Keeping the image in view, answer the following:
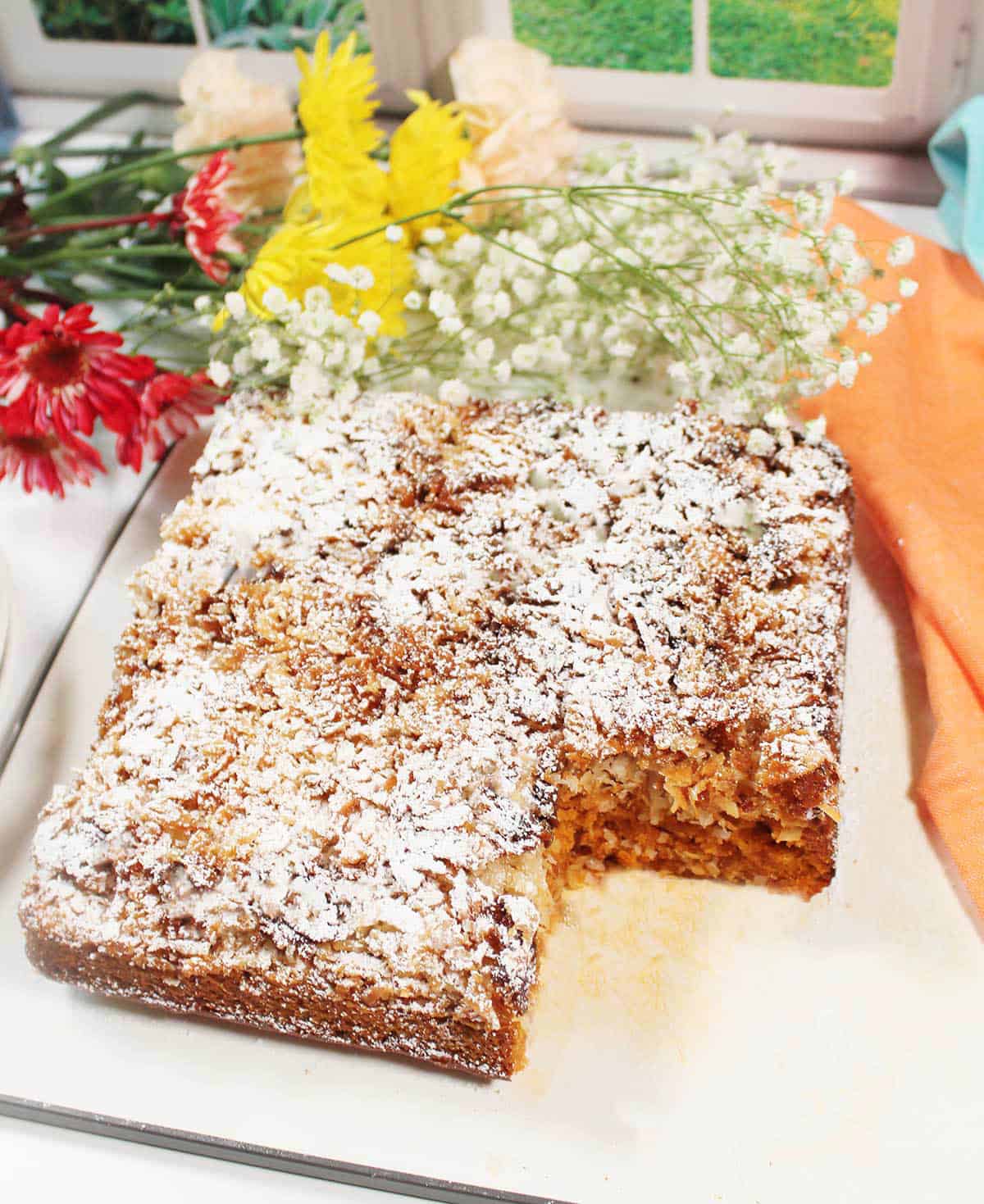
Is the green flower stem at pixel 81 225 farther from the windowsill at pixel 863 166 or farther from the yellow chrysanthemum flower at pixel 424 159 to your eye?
the windowsill at pixel 863 166

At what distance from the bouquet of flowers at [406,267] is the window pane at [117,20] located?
0.39 metres

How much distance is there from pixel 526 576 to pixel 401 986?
458 mm

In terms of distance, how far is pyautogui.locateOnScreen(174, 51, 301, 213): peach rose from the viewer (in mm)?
Result: 1735

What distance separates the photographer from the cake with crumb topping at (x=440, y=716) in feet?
3.88

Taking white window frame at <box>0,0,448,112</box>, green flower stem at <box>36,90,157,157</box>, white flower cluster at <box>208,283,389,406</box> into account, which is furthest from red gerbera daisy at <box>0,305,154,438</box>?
white window frame at <box>0,0,448,112</box>

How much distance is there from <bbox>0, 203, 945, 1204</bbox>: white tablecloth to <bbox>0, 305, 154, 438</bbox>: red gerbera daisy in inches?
7.2

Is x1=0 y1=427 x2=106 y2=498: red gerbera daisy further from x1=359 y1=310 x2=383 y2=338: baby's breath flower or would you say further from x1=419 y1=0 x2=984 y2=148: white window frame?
x1=419 y1=0 x2=984 y2=148: white window frame

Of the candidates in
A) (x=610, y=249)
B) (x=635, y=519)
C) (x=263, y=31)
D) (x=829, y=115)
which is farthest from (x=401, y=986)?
(x=263, y=31)

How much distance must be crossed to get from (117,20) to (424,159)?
845 mm

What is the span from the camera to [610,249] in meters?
1.72

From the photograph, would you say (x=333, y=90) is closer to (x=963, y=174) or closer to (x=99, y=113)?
(x=99, y=113)

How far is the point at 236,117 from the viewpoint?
5.72ft

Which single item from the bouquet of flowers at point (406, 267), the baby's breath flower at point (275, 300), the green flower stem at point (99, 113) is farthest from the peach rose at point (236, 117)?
the baby's breath flower at point (275, 300)

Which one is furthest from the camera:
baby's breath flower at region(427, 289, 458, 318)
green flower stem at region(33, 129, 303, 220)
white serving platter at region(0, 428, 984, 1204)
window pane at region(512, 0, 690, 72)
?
window pane at region(512, 0, 690, 72)
